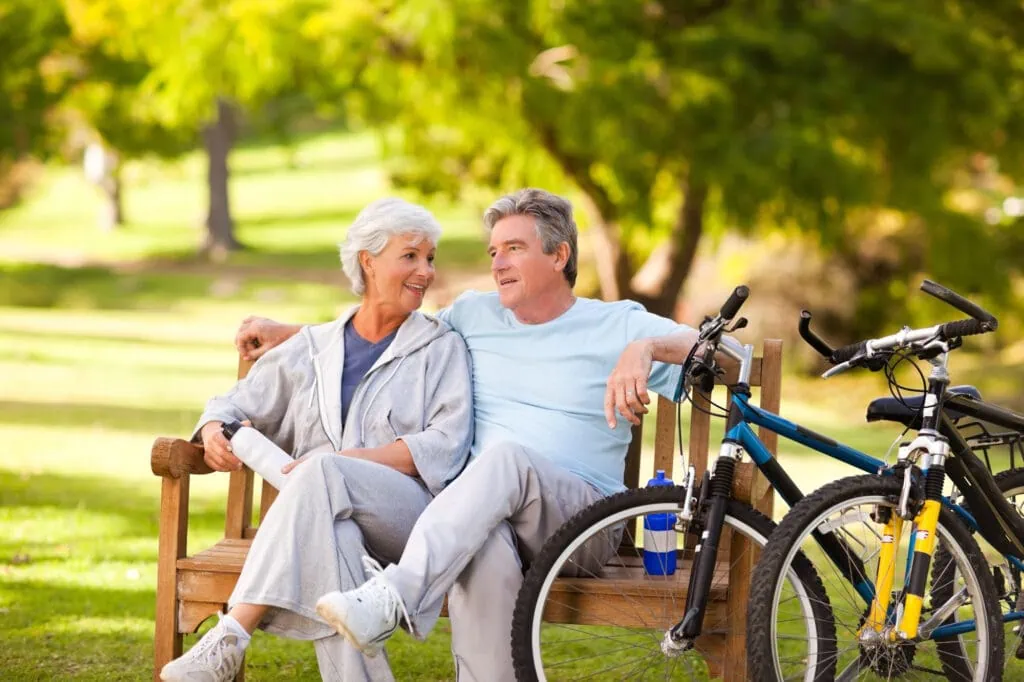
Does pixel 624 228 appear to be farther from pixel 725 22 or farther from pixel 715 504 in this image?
pixel 715 504

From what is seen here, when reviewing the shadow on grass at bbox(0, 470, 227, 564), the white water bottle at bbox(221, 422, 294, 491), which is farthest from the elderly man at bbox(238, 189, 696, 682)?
the shadow on grass at bbox(0, 470, 227, 564)

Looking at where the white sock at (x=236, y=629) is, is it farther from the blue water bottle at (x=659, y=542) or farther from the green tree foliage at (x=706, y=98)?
the green tree foliage at (x=706, y=98)

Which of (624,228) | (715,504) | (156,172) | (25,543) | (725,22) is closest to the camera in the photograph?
(715,504)

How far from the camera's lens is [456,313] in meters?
4.61

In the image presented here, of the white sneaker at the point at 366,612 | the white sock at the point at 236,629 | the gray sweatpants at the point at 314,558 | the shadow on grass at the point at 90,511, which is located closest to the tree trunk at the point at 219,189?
the shadow on grass at the point at 90,511

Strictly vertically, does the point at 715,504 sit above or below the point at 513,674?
above

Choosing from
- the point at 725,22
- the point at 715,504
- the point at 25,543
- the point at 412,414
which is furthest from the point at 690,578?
the point at 725,22

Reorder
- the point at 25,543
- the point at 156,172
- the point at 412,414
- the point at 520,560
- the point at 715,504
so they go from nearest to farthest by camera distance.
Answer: the point at 715,504, the point at 520,560, the point at 412,414, the point at 25,543, the point at 156,172

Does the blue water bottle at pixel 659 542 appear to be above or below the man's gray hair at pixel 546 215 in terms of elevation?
below

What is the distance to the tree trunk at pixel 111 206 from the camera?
39263 millimetres

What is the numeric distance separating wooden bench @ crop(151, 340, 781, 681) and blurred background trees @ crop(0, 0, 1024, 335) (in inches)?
402

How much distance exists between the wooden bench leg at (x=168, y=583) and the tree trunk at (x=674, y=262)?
13432 millimetres

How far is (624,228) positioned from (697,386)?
13.9m

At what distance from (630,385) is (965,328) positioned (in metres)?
0.84
